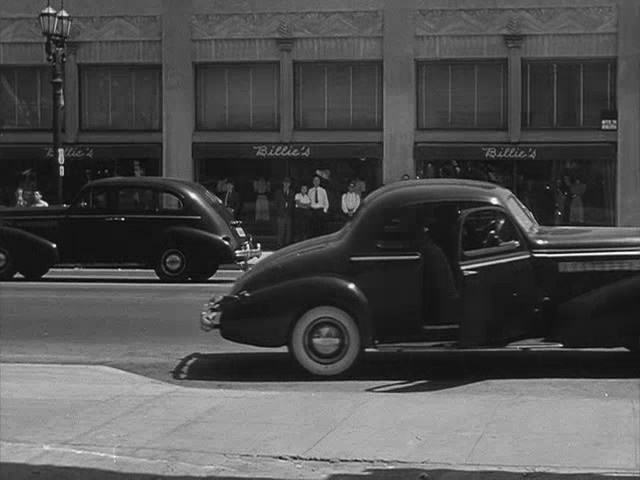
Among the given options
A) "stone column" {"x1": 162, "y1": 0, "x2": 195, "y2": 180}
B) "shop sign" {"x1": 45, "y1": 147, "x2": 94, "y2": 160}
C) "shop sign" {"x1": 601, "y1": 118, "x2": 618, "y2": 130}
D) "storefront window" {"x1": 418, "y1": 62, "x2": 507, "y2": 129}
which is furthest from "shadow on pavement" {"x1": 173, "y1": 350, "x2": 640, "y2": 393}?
"shop sign" {"x1": 45, "y1": 147, "x2": 94, "y2": 160}

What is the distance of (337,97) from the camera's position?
30891 mm

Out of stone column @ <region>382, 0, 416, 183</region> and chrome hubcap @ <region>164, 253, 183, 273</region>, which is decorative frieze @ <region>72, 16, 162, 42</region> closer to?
stone column @ <region>382, 0, 416, 183</region>

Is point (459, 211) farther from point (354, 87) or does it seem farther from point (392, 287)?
point (354, 87)

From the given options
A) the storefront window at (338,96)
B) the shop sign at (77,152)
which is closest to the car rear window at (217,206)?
the storefront window at (338,96)

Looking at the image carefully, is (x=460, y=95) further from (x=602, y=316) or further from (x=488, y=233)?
(x=602, y=316)

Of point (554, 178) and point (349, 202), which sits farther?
point (554, 178)

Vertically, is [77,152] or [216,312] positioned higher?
[77,152]

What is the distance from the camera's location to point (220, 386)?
35.5 feet

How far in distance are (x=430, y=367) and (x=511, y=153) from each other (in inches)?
732

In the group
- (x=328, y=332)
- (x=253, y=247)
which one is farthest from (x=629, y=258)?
(x=253, y=247)

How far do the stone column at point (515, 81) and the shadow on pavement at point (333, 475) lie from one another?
912 inches

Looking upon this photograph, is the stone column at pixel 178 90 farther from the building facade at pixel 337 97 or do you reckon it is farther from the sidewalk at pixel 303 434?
the sidewalk at pixel 303 434

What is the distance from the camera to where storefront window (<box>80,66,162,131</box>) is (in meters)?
31.8

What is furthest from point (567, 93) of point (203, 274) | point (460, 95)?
point (203, 274)
